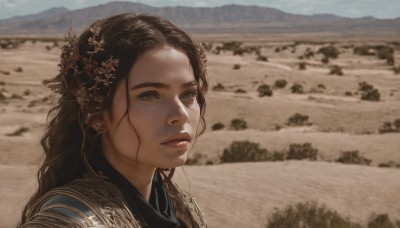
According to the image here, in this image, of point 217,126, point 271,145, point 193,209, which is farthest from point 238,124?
point 193,209

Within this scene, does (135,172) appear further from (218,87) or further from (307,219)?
(218,87)

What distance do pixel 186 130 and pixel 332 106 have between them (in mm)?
21492

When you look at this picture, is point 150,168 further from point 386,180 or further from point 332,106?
point 332,106

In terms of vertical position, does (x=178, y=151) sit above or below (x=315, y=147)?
above

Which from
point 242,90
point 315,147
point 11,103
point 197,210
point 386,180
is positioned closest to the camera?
point 197,210

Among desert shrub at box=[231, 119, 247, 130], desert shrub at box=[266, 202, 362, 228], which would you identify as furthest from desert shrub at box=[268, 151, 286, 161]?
desert shrub at box=[266, 202, 362, 228]

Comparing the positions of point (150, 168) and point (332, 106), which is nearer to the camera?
point (150, 168)

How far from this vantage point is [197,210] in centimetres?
283

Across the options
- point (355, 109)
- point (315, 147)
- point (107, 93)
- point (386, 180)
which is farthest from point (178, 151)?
point (355, 109)

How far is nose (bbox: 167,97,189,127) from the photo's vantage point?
7.32 feet

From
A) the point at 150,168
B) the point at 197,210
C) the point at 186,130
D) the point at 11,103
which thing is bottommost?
the point at 11,103

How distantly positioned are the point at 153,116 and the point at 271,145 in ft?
47.0

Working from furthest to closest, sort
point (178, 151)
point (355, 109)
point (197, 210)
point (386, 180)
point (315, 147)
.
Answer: point (355, 109), point (315, 147), point (386, 180), point (197, 210), point (178, 151)

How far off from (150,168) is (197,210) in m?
0.51
